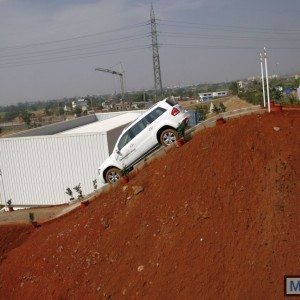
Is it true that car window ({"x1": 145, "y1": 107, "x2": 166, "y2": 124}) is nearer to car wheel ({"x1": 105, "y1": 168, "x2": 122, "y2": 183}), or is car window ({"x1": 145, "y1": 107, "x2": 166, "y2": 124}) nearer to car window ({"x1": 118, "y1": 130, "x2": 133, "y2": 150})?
car window ({"x1": 118, "y1": 130, "x2": 133, "y2": 150})

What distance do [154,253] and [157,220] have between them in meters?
0.95

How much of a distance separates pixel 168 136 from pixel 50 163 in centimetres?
891

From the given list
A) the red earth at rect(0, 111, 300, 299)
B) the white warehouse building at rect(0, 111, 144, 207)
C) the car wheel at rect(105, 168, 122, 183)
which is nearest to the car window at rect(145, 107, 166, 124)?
the red earth at rect(0, 111, 300, 299)

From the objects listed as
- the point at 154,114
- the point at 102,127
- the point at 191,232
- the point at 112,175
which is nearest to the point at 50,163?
the point at 102,127

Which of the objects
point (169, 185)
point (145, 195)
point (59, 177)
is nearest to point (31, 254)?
point (145, 195)

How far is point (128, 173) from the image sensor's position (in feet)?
42.6

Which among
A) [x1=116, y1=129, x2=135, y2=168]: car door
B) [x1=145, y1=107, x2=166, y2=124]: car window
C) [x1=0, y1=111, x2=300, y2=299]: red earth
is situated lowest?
[x1=0, y1=111, x2=300, y2=299]: red earth

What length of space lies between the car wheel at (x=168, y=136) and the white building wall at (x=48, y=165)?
19.8 feet

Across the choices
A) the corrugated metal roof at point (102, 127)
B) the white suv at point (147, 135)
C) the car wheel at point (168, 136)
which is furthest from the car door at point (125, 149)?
the corrugated metal roof at point (102, 127)

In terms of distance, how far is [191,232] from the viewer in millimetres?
9141

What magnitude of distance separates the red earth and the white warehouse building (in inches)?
283

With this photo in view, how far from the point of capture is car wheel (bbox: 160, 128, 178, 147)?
13.3 meters

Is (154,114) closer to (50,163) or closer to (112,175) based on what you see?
(112,175)

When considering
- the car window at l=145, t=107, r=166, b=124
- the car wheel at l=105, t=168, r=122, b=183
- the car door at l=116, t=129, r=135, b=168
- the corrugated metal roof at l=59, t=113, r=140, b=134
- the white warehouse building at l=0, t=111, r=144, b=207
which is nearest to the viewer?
the car window at l=145, t=107, r=166, b=124
